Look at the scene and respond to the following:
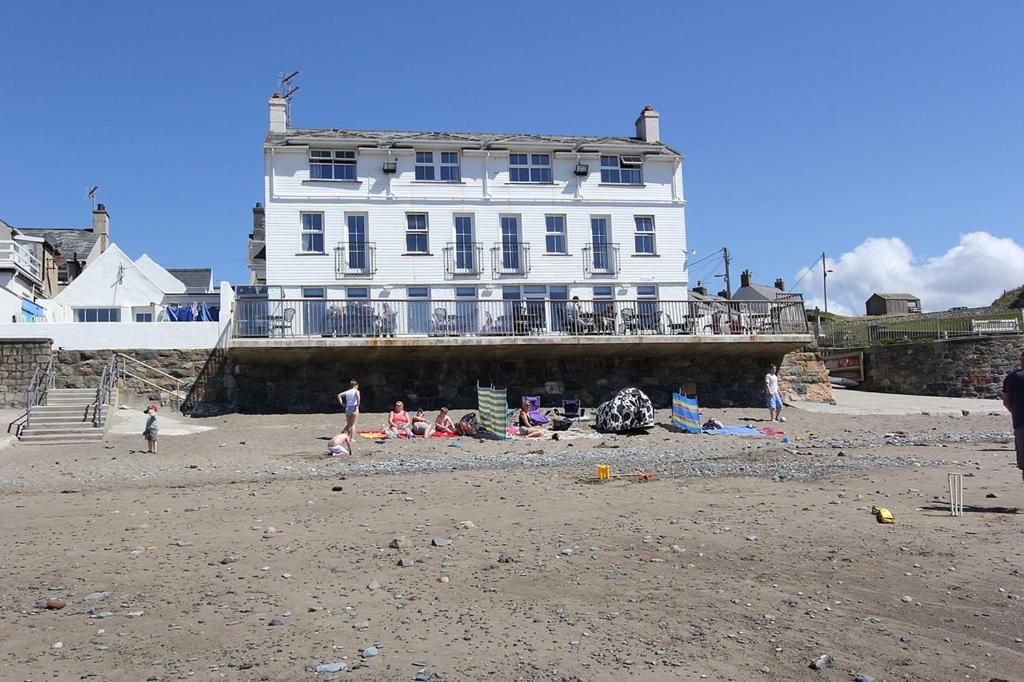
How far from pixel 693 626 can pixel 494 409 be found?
13540 millimetres

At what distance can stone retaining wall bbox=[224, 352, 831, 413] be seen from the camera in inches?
910

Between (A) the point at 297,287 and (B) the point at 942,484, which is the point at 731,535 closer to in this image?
(B) the point at 942,484

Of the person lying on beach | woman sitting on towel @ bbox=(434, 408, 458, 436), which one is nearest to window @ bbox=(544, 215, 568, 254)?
Result: woman sitting on towel @ bbox=(434, 408, 458, 436)

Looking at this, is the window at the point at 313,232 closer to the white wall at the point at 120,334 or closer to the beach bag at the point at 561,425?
the white wall at the point at 120,334

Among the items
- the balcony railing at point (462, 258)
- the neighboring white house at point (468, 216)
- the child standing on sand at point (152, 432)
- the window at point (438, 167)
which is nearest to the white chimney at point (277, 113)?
the neighboring white house at point (468, 216)

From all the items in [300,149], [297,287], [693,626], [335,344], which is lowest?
[693,626]

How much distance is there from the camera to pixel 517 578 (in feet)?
21.9

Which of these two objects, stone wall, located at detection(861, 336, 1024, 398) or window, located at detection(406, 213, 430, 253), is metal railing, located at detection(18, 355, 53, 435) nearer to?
window, located at detection(406, 213, 430, 253)

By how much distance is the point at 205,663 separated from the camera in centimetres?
497

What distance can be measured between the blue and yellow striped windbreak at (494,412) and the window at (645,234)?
11109 millimetres

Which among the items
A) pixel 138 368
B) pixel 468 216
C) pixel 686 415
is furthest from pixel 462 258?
pixel 138 368

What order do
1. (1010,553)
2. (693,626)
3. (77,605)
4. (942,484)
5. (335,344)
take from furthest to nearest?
(335,344) → (942,484) → (1010,553) → (77,605) → (693,626)

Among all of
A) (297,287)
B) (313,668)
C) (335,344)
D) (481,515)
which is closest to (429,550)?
(481,515)

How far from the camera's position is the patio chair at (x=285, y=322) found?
2203 cm
